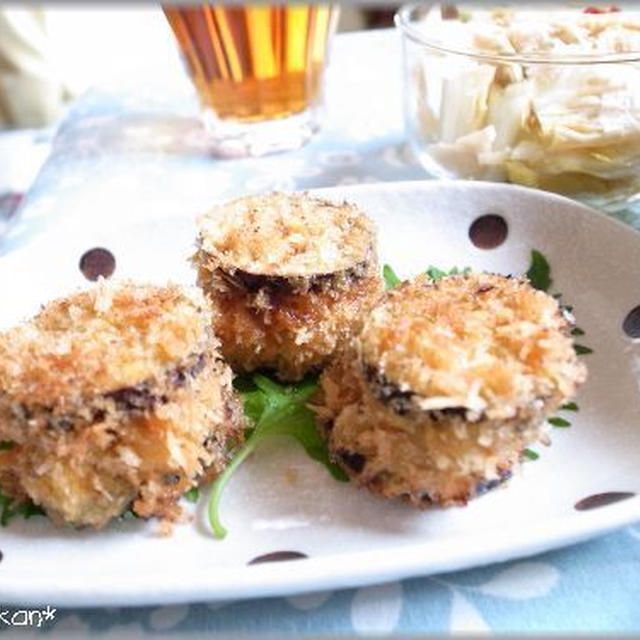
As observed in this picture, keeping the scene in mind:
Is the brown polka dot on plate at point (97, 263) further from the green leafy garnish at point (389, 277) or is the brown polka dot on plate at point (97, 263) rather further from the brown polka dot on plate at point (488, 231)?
the brown polka dot on plate at point (488, 231)

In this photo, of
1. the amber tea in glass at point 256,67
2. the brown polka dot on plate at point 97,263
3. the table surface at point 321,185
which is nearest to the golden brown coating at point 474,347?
the table surface at point 321,185

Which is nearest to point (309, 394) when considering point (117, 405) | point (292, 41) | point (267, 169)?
point (117, 405)

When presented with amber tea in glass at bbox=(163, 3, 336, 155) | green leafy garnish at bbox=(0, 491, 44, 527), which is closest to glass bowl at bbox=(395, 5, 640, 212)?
amber tea in glass at bbox=(163, 3, 336, 155)

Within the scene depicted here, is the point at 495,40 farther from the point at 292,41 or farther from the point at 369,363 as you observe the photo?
the point at 369,363

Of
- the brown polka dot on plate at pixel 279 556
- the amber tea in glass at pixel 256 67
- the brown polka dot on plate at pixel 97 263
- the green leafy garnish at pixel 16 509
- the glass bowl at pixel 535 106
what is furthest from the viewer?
the amber tea in glass at pixel 256 67

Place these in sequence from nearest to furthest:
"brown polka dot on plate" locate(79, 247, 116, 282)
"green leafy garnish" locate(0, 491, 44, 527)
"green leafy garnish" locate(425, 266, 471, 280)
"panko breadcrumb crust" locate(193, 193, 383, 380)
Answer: "green leafy garnish" locate(0, 491, 44, 527)
"panko breadcrumb crust" locate(193, 193, 383, 380)
"green leafy garnish" locate(425, 266, 471, 280)
"brown polka dot on plate" locate(79, 247, 116, 282)

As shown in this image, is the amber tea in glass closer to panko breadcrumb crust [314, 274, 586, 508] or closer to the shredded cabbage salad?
the shredded cabbage salad
